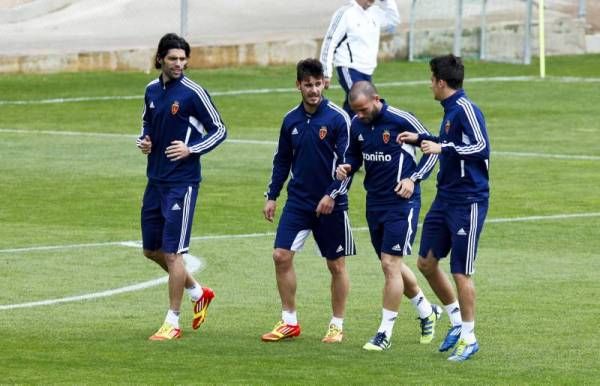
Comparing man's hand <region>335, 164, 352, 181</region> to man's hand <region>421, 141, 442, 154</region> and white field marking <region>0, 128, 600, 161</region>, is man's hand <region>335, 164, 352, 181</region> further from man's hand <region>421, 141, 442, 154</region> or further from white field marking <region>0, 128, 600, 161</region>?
white field marking <region>0, 128, 600, 161</region>

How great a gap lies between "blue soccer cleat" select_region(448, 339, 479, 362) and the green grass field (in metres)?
0.09

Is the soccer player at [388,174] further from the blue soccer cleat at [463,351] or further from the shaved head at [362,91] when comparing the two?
the blue soccer cleat at [463,351]

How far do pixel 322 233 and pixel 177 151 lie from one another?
123 cm

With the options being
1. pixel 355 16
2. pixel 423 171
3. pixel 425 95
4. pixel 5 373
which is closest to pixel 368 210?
pixel 423 171

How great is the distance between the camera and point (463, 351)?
12.2 metres

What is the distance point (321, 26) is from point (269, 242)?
2639 cm

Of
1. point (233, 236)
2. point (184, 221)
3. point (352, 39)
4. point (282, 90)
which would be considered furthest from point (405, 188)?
point (282, 90)

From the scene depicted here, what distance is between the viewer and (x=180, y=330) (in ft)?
43.8

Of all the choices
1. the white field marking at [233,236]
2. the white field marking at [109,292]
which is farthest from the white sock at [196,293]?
the white field marking at [233,236]

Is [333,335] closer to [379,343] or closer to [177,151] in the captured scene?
[379,343]

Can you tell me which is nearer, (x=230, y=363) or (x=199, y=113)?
(x=230, y=363)

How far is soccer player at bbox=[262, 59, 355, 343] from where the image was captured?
13.1 m

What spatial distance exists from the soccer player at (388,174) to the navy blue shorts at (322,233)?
291 millimetres

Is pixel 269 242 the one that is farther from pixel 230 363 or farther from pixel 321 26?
pixel 321 26
